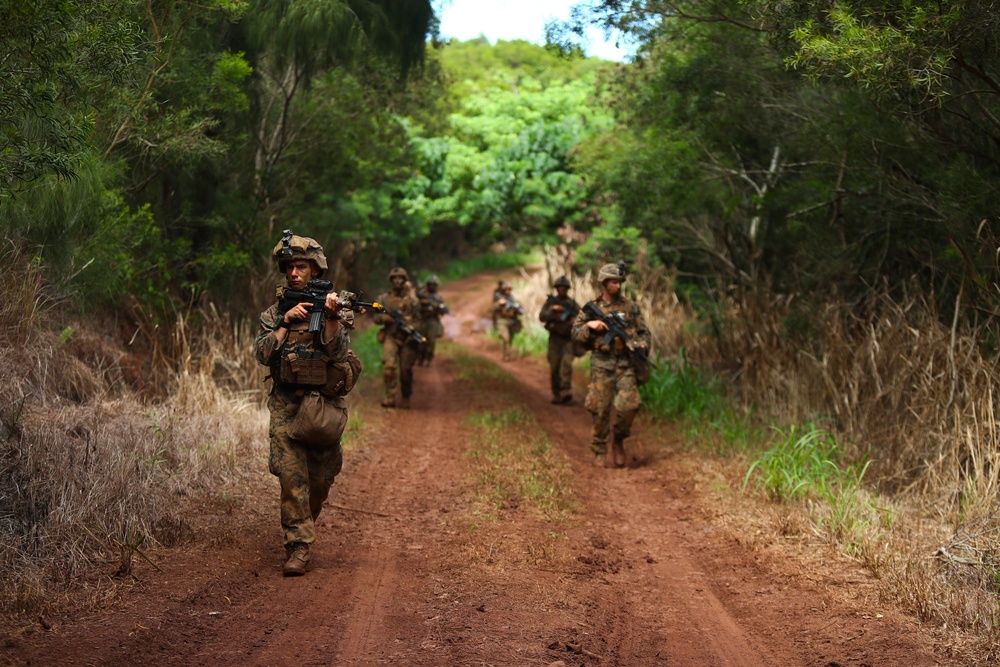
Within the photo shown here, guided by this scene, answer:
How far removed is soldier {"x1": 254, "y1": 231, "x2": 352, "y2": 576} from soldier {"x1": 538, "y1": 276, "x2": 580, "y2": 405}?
8.00 metres

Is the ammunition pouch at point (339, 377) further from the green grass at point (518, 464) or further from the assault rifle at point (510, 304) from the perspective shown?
the assault rifle at point (510, 304)

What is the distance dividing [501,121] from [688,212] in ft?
53.1

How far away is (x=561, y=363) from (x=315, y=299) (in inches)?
362

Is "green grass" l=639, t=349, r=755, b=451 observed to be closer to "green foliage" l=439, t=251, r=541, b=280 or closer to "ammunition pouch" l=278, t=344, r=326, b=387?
"ammunition pouch" l=278, t=344, r=326, b=387

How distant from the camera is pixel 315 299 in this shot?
614cm

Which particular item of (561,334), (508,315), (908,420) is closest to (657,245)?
(561,334)

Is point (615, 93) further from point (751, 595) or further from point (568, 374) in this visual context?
point (751, 595)

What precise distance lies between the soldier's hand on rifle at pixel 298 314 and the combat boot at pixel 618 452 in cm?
498

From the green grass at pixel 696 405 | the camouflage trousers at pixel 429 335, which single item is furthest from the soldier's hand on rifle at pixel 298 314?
the camouflage trousers at pixel 429 335

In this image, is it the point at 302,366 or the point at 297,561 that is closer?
the point at 297,561

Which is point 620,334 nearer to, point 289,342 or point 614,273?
point 614,273

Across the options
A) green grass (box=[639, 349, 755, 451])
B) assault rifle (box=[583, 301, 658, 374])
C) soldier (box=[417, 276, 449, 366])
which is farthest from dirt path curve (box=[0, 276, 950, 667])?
soldier (box=[417, 276, 449, 366])

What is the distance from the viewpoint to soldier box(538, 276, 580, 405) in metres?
14.4

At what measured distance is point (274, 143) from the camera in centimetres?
1433
